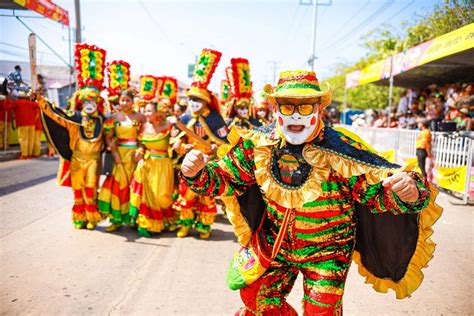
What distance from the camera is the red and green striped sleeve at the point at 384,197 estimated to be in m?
2.04

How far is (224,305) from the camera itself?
10.8 feet

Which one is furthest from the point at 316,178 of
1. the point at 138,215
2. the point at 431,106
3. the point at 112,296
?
the point at 431,106

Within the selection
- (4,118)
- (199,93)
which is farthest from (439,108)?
(4,118)

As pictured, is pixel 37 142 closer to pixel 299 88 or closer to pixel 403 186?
pixel 299 88

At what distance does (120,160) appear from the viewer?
5.22 meters

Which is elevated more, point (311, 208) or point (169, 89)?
point (169, 89)

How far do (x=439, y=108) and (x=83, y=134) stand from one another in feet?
29.1

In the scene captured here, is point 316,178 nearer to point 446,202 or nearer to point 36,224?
point 36,224

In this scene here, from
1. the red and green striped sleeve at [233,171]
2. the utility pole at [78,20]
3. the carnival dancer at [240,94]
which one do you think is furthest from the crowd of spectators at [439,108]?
the utility pole at [78,20]

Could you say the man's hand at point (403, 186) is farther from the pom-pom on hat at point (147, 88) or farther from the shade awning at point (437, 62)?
the pom-pom on hat at point (147, 88)

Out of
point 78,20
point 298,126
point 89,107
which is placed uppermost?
point 78,20

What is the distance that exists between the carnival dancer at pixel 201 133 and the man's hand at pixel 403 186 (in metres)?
3.21

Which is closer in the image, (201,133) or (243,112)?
(201,133)

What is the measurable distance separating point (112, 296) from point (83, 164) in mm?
2300
